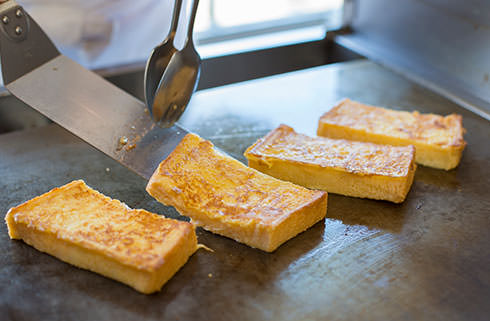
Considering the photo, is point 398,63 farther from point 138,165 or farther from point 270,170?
point 138,165

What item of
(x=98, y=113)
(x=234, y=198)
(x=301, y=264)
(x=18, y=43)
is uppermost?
(x=18, y=43)

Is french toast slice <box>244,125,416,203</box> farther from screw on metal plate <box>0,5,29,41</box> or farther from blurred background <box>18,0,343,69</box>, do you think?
blurred background <box>18,0,343,69</box>

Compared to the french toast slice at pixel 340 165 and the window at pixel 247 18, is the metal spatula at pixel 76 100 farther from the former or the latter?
the window at pixel 247 18

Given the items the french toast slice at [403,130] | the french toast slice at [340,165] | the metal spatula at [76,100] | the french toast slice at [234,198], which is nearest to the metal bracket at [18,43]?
the metal spatula at [76,100]

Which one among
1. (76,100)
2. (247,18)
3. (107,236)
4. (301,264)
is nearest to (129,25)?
(247,18)

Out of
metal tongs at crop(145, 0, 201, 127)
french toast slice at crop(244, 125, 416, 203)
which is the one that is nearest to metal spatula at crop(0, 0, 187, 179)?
metal tongs at crop(145, 0, 201, 127)

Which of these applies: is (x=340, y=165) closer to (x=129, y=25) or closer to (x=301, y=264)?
(x=301, y=264)
